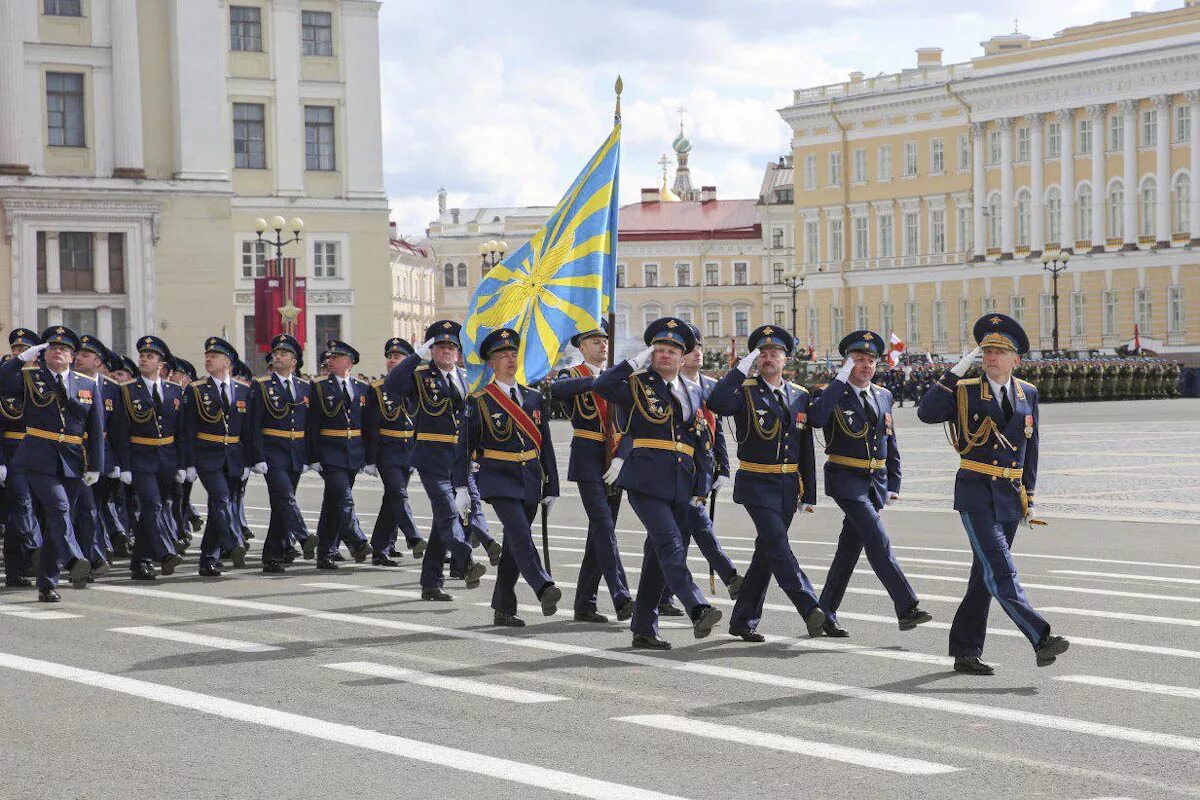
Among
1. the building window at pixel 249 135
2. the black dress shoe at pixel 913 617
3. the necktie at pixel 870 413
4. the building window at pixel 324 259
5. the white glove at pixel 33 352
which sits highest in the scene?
the building window at pixel 249 135

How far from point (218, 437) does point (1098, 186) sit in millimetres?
71959

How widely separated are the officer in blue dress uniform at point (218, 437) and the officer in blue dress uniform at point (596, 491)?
4409 mm

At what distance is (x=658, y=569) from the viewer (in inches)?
432

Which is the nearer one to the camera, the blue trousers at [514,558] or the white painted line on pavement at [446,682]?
the white painted line on pavement at [446,682]

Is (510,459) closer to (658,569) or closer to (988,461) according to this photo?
(658,569)

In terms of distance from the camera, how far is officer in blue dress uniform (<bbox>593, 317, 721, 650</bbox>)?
35.7 ft

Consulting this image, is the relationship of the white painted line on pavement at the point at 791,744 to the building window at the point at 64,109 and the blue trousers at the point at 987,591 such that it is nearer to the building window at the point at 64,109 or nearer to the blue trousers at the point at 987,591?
the blue trousers at the point at 987,591

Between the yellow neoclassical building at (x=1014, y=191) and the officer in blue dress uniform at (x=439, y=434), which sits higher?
the yellow neoclassical building at (x=1014, y=191)

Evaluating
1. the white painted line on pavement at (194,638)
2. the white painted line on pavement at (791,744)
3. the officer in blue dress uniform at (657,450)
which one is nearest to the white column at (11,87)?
the white painted line on pavement at (194,638)

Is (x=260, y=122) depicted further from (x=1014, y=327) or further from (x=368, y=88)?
(x=1014, y=327)

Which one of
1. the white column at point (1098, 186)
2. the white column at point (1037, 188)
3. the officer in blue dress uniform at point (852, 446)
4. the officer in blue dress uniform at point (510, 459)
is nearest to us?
the officer in blue dress uniform at point (852, 446)

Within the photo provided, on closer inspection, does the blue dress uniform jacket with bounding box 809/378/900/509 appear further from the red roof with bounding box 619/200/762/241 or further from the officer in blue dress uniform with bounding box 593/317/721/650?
the red roof with bounding box 619/200/762/241

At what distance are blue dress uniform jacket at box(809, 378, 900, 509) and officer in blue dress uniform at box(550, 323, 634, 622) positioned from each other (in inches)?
51.6

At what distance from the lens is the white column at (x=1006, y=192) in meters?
86.9
